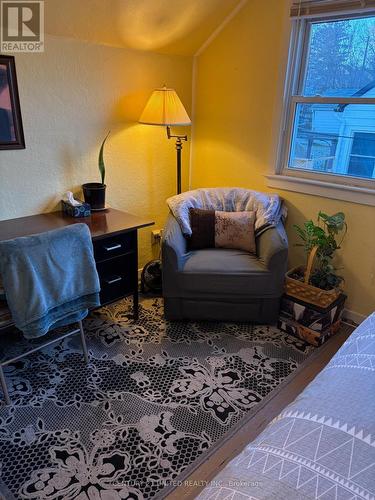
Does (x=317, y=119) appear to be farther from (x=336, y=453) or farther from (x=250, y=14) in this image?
(x=336, y=453)

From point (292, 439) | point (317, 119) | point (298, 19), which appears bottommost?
point (292, 439)

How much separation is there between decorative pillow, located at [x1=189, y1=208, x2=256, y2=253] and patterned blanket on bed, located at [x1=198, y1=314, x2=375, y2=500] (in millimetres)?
1679

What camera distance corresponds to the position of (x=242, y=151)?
2.95m

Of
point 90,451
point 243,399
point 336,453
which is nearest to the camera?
point 336,453

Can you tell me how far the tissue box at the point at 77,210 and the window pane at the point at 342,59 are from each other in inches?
69.2

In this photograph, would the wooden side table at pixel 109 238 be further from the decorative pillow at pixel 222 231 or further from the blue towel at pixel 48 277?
the decorative pillow at pixel 222 231

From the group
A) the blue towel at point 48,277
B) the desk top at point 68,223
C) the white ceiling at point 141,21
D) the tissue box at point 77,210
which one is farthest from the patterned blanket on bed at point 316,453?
the white ceiling at point 141,21

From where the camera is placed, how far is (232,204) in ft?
9.14

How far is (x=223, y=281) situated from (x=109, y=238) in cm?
77

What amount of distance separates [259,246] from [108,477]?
1.66 meters

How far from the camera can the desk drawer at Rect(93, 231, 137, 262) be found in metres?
2.16

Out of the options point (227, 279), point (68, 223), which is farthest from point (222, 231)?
point (68, 223)

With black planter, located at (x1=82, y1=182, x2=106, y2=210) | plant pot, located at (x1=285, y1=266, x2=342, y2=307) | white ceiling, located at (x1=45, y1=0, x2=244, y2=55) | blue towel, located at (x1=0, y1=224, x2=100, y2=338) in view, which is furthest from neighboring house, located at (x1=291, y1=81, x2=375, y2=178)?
blue towel, located at (x1=0, y1=224, x2=100, y2=338)

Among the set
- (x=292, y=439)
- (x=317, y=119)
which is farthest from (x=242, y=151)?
(x=292, y=439)
